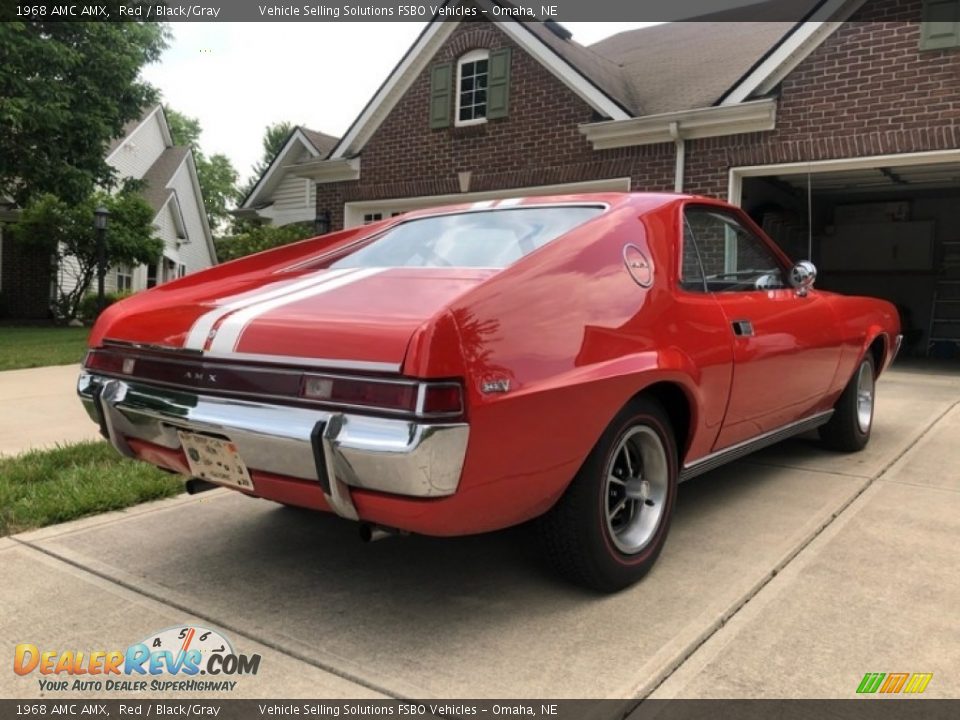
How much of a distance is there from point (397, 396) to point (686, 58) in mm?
12869

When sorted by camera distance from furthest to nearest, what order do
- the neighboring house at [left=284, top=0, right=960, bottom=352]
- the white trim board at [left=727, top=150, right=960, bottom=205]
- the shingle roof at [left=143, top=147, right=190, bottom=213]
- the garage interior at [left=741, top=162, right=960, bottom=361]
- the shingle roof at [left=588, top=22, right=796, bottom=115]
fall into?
the shingle roof at [left=143, top=147, right=190, bottom=213] → the garage interior at [left=741, top=162, right=960, bottom=361] → the shingle roof at [left=588, top=22, right=796, bottom=115] → the neighboring house at [left=284, top=0, right=960, bottom=352] → the white trim board at [left=727, top=150, right=960, bottom=205]

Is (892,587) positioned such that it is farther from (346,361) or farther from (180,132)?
(180,132)

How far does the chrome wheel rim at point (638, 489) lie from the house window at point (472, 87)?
33.1 ft

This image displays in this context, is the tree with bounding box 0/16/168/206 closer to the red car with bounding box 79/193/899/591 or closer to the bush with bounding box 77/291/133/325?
the bush with bounding box 77/291/133/325

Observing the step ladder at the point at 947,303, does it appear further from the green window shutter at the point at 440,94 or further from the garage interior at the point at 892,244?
the green window shutter at the point at 440,94

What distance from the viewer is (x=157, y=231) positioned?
23.2 metres

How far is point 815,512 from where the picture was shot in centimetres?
367

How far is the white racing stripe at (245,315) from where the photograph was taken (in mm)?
2471

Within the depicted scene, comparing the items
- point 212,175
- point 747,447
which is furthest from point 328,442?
point 212,175

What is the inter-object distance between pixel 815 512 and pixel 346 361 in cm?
262

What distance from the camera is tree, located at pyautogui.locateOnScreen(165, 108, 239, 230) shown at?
53.9 m

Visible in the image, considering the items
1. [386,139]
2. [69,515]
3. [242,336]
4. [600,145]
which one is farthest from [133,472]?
[386,139]

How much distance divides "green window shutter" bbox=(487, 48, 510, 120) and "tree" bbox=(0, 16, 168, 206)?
30.8ft

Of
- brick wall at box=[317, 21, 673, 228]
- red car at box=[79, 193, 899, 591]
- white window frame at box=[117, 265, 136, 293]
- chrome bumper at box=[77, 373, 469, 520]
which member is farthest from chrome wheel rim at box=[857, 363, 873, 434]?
white window frame at box=[117, 265, 136, 293]
